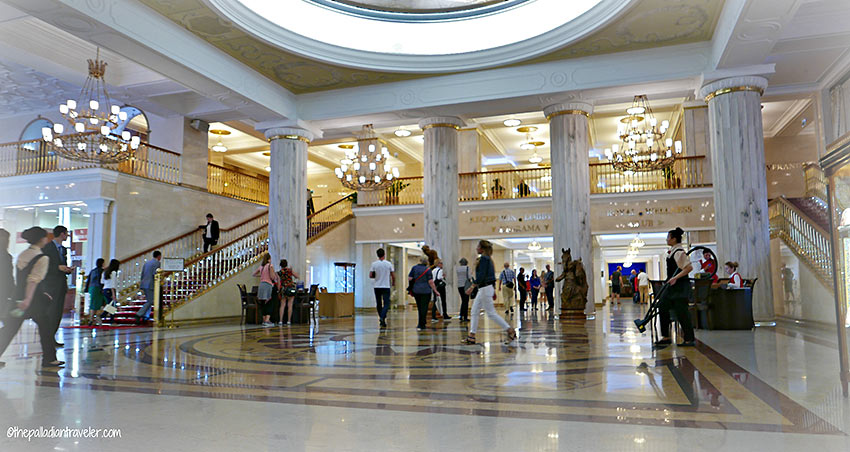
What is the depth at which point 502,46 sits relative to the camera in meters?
10.9

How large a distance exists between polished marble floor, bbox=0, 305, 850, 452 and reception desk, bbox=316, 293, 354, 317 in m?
7.38

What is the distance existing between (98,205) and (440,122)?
7.98 metres

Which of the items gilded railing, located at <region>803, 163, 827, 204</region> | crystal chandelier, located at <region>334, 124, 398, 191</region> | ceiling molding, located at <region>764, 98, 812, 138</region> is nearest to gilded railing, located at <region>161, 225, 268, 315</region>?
crystal chandelier, located at <region>334, 124, 398, 191</region>

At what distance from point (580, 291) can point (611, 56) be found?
14.5ft

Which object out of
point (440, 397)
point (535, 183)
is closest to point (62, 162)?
point (535, 183)

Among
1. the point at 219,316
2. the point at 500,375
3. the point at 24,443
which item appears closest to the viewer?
the point at 24,443

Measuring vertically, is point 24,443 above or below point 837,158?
below

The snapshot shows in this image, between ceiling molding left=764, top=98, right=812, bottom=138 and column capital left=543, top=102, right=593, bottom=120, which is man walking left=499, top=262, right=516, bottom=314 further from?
ceiling molding left=764, top=98, right=812, bottom=138

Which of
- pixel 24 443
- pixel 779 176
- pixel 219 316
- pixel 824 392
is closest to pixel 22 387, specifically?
pixel 24 443

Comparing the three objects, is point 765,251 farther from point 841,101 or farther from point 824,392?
point 824,392

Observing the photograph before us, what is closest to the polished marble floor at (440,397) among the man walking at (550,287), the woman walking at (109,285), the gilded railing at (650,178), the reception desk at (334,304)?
the woman walking at (109,285)

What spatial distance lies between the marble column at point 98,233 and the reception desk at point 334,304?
4.92 meters

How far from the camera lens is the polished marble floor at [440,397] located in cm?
253

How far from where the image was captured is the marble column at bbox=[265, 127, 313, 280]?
12.7m
